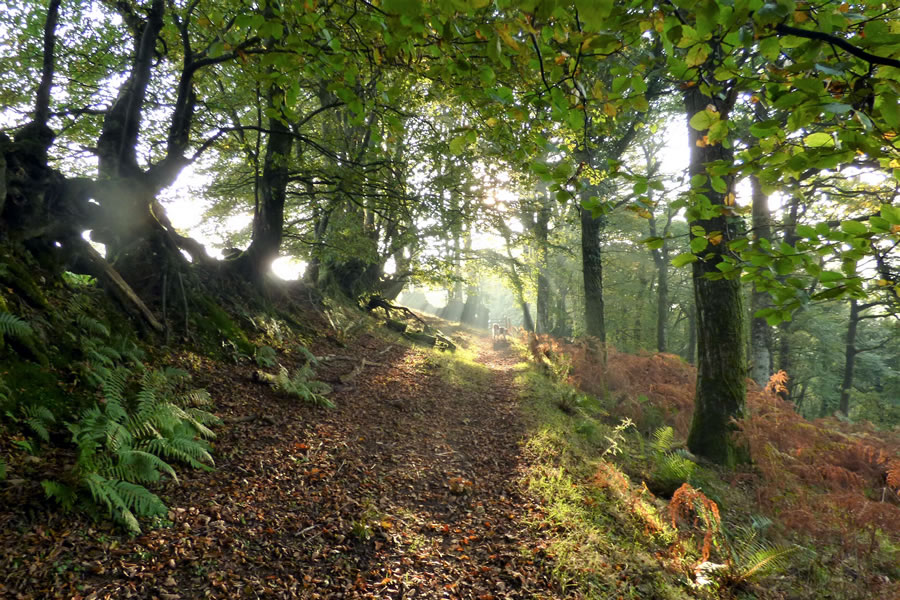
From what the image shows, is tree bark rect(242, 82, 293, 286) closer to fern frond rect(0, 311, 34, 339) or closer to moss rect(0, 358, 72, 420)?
fern frond rect(0, 311, 34, 339)

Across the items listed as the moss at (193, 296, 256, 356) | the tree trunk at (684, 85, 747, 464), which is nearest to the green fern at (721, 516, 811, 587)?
the tree trunk at (684, 85, 747, 464)

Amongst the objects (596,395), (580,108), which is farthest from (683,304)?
(580,108)

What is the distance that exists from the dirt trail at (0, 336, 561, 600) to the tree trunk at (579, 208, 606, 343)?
709cm

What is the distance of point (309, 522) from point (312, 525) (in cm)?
5

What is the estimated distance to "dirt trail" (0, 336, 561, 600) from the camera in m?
2.67

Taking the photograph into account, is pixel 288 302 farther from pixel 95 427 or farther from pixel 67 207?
pixel 95 427

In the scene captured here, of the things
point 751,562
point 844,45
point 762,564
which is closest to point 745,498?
point 751,562

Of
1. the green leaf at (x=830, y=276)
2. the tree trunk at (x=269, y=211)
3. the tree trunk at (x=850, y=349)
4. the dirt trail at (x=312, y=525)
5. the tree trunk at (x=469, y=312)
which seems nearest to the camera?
the green leaf at (x=830, y=276)

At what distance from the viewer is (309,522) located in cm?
373

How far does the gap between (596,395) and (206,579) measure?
31.7ft

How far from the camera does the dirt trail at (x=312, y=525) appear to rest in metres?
2.67

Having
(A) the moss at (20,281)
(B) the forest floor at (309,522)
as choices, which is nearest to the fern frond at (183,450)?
(B) the forest floor at (309,522)

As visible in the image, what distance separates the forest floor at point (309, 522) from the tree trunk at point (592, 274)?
6931 millimetres

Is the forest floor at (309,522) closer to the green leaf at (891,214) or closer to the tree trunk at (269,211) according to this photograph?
the green leaf at (891,214)
